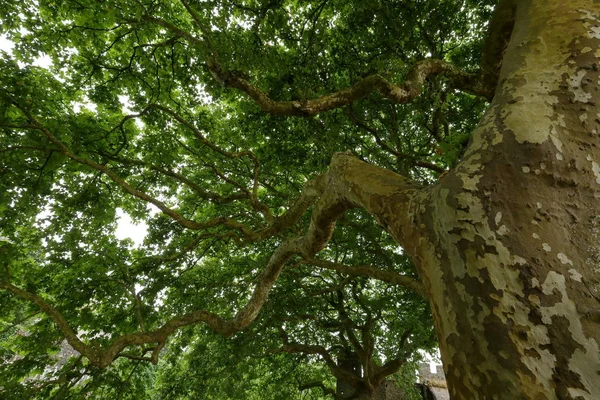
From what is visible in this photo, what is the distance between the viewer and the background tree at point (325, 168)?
1.05 metres

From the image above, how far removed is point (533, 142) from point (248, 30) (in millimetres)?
4325

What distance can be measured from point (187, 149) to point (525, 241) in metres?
6.43

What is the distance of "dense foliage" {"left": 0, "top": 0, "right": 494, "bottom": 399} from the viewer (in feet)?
14.6

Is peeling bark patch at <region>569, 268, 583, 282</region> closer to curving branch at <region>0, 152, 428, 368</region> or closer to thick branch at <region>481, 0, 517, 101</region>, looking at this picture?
curving branch at <region>0, 152, 428, 368</region>

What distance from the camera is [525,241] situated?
1.09 metres

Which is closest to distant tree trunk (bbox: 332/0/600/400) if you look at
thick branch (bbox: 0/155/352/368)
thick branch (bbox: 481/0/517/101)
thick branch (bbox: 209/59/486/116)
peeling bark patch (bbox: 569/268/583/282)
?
peeling bark patch (bbox: 569/268/583/282)

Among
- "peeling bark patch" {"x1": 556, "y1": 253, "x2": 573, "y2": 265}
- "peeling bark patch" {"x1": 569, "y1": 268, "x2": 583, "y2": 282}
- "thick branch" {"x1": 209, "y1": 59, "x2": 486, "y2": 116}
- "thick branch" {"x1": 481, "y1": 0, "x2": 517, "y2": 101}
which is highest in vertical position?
"thick branch" {"x1": 481, "y1": 0, "x2": 517, "y2": 101}

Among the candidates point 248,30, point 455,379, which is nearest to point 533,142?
point 455,379

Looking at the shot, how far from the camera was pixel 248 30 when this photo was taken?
4.63 meters

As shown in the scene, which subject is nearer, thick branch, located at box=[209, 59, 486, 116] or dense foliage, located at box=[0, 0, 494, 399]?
thick branch, located at box=[209, 59, 486, 116]

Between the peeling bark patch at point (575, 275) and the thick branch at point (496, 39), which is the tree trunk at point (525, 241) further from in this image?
the thick branch at point (496, 39)

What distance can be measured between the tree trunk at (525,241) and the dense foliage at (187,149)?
2.67 meters

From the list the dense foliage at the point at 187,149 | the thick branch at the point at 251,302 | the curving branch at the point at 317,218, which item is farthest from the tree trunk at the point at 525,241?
the dense foliage at the point at 187,149

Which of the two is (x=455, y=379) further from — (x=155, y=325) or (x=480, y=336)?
(x=155, y=325)
